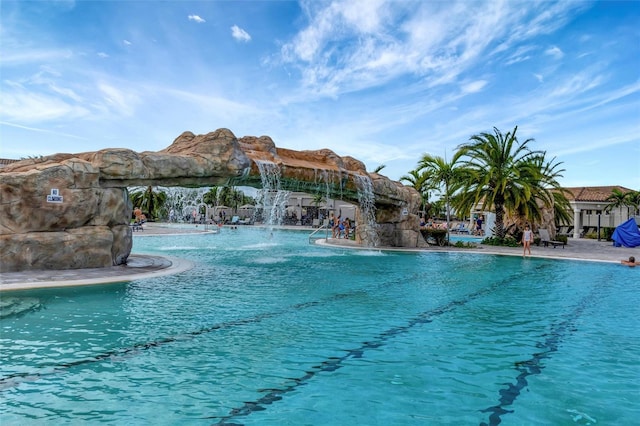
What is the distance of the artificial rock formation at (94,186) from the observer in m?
11.8

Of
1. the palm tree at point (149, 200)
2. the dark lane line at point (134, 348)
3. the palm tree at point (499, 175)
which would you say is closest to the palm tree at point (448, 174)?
the palm tree at point (499, 175)

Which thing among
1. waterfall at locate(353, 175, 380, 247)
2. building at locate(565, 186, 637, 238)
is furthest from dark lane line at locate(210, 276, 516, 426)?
building at locate(565, 186, 637, 238)

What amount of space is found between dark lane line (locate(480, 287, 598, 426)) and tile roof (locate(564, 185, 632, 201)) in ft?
125

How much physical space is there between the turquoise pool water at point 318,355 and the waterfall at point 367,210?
33.6 ft

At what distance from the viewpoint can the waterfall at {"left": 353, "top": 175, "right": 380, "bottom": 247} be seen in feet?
69.6

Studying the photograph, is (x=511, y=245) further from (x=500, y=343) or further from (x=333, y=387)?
(x=333, y=387)

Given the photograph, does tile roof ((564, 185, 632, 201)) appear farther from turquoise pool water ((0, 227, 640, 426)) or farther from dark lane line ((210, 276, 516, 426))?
dark lane line ((210, 276, 516, 426))

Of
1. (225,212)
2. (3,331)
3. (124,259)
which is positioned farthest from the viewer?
(225,212)

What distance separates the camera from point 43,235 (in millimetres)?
11953

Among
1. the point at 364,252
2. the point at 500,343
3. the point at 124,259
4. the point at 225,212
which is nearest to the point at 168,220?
the point at 225,212

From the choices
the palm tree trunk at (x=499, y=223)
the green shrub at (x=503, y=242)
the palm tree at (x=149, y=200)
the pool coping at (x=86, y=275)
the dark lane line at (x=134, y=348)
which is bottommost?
the dark lane line at (x=134, y=348)

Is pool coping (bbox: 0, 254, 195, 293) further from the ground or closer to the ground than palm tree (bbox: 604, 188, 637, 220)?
closer to the ground

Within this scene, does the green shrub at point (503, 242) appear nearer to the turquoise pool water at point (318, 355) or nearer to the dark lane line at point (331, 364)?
the turquoise pool water at point (318, 355)

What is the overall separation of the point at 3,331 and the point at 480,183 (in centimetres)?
2402
